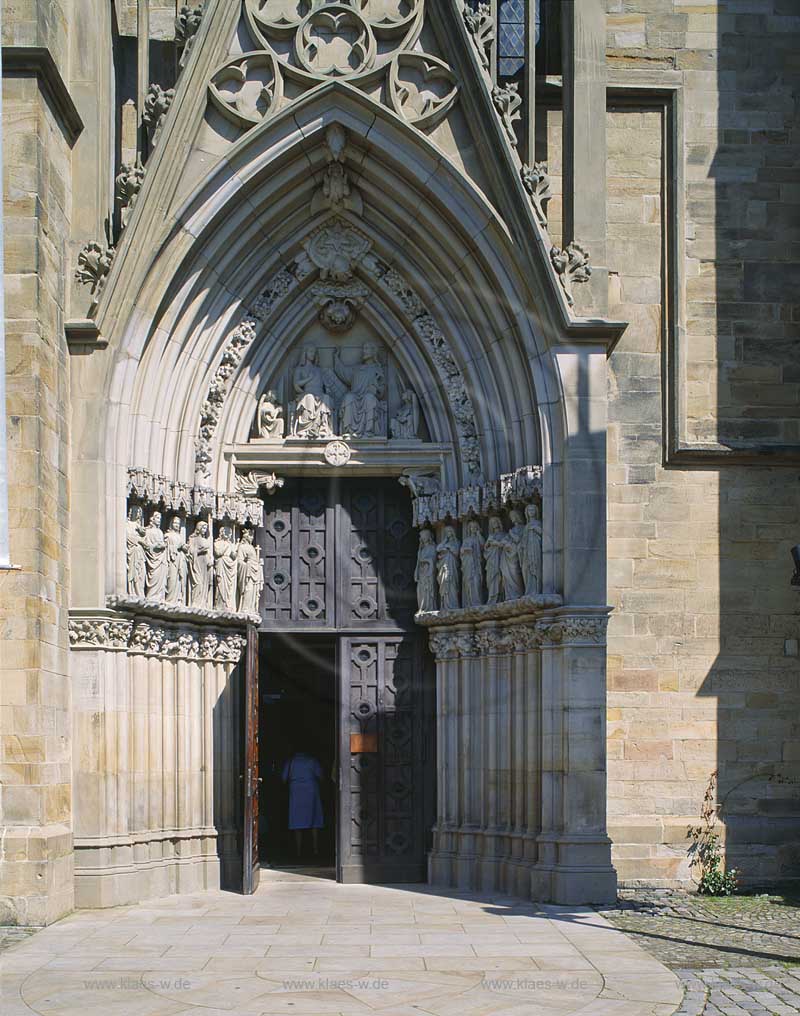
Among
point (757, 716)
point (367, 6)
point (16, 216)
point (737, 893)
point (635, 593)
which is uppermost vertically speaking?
point (367, 6)

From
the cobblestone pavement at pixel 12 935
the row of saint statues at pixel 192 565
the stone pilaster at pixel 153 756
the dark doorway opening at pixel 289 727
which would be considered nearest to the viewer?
the cobblestone pavement at pixel 12 935

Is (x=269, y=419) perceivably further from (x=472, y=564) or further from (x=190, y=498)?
(x=472, y=564)

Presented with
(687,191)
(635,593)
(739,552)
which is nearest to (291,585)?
(635,593)

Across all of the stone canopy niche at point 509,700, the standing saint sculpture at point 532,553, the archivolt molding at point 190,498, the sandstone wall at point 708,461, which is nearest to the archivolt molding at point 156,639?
the archivolt molding at point 190,498

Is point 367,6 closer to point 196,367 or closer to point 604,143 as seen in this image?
point 604,143

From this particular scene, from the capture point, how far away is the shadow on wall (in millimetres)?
13945

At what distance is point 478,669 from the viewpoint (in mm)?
13859

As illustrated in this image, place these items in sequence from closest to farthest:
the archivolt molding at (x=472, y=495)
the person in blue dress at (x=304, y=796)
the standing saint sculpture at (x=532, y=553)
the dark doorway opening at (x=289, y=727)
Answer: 1. the standing saint sculpture at (x=532, y=553)
2. the archivolt molding at (x=472, y=495)
3. the person in blue dress at (x=304, y=796)
4. the dark doorway opening at (x=289, y=727)

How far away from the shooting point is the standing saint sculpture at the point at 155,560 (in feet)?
42.8

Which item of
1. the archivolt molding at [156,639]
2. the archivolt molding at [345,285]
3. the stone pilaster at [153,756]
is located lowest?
the stone pilaster at [153,756]

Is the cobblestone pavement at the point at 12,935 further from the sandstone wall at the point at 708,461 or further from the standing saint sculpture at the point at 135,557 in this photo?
the sandstone wall at the point at 708,461

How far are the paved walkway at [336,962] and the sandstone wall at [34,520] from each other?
0.64 meters

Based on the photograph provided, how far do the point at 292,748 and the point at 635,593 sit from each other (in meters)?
7.67

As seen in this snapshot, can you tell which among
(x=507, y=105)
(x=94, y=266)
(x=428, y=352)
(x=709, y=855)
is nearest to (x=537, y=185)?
(x=507, y=105)
